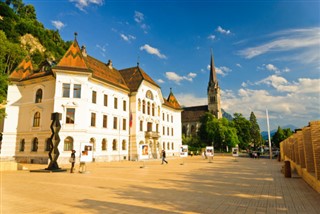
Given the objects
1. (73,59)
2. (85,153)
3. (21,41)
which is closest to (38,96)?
(73,59)

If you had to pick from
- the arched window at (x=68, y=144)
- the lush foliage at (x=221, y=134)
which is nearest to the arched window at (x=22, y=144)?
the arched window at (x=68, y=144)

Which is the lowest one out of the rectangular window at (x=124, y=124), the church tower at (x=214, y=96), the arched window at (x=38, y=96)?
the rectangular window at (x=124, y=124)

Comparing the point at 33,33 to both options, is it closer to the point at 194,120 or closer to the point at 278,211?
the point at 278,211

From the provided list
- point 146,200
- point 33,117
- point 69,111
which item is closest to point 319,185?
point 146,200

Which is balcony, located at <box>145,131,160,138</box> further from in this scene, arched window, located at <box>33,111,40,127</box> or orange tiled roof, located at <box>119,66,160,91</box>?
arched window, located at <box>33,111,40,127</box>

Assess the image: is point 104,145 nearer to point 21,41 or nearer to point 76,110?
point 76,110

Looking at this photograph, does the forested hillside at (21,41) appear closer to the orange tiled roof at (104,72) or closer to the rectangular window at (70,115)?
the orange tiled roof at (104,72)

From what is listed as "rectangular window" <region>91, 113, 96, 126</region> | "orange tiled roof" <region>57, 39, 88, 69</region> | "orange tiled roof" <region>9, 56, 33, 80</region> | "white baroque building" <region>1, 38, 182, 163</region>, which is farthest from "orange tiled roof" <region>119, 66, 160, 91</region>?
"orange tiled roof" <region>9, 56, 33, 80</region>

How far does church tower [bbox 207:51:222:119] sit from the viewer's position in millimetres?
106062

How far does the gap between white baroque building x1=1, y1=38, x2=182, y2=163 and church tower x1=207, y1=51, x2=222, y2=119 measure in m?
68.9

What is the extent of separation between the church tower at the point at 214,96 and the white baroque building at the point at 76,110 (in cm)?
6895

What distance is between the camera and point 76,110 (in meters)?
29.5

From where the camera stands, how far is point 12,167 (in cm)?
1961

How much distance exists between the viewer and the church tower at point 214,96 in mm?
106062
